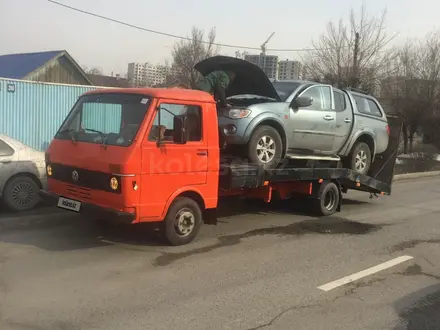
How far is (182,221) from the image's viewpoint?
6.57 meters

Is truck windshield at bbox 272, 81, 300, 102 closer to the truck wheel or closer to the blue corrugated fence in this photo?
the truck wheel

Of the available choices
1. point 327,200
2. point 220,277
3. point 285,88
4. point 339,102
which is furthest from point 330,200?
point 220,277

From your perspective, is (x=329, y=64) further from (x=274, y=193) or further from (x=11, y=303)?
(x=11, y=303)

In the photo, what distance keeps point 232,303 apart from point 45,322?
175cm

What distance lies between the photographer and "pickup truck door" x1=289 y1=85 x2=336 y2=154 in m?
8.45

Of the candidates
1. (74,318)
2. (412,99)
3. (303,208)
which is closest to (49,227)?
(74,318)

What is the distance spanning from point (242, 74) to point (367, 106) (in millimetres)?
3511

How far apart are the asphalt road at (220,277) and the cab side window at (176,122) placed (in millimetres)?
1552

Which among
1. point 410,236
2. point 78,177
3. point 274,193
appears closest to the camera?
point 78,177

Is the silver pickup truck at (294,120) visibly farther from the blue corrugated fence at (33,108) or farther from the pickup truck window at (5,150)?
the blue corrugated fence at (33,108)

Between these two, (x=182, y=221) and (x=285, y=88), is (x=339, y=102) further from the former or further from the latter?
(x=182, y=221)

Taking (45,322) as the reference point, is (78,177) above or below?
above

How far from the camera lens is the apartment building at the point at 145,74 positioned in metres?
56.8

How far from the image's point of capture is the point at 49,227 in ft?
24.0
